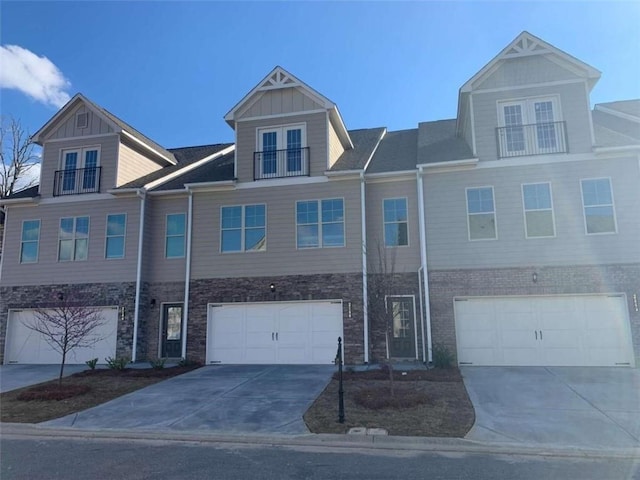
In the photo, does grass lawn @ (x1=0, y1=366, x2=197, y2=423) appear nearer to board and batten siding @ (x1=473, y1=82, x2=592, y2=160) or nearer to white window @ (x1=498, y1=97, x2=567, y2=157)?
board and batten siding @ (x1=473, y1=82, x2=592, y2=160)

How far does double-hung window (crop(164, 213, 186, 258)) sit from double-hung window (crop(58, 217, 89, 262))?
2996 mm

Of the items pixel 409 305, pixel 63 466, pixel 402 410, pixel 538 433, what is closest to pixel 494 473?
pixel 538 433

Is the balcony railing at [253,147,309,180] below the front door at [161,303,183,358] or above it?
above

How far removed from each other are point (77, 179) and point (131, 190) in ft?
8.74

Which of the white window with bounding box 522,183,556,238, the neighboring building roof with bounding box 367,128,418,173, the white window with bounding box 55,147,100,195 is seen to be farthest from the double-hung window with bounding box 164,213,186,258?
the white window with bounding box 522,183,556,238

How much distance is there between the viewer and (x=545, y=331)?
13.4m

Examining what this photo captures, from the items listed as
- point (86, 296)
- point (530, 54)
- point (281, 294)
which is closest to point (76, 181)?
point (86, 296)

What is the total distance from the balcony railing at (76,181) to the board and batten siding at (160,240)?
89.3 inches

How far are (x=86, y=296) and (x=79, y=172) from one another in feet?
15.4

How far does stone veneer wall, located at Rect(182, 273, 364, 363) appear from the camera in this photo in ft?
47.3

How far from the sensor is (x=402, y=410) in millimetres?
8656

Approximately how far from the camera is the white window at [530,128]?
1397cm

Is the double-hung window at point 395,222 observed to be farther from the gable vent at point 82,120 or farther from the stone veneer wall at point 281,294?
the gable vent at point 82,120

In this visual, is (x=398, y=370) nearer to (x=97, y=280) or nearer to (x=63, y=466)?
(x=63, y=466)
